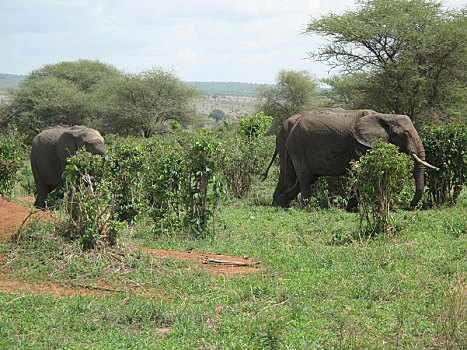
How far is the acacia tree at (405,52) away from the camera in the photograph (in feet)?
76.8

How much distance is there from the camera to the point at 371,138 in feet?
41.8

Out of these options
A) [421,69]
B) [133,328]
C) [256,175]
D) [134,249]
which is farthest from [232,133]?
[133,328]

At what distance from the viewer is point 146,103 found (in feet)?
130

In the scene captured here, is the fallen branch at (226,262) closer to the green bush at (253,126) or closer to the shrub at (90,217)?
the shrub at (90,217)

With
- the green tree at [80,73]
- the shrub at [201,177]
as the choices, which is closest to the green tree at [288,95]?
the green tree at [80,73]

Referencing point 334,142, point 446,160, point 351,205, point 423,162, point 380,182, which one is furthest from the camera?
point 334,142

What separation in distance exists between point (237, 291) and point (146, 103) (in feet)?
113

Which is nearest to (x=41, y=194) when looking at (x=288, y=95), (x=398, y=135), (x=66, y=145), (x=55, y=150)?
(x=55, y=150)

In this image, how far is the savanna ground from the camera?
5203mm

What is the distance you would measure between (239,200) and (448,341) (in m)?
10.7

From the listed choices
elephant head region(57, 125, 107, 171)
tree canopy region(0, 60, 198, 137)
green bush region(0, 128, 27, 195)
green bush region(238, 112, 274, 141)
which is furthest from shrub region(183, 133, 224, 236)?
tree canopy region(0, 60, 198, 137)

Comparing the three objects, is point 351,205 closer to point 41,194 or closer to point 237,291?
point 237,291

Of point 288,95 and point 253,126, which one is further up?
point 288,95

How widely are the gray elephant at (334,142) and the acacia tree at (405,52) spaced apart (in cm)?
1110
